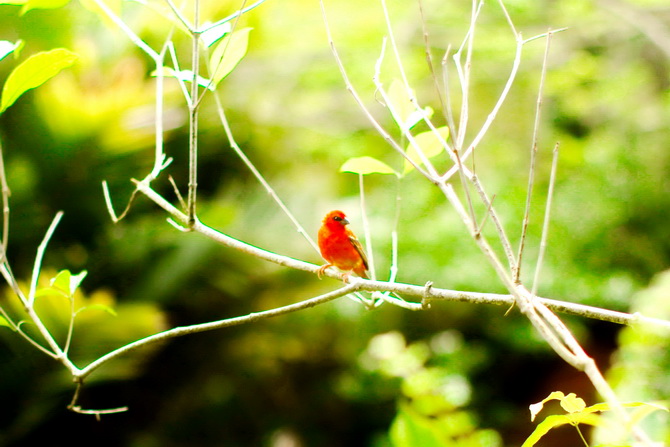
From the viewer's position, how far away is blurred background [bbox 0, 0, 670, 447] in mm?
4055

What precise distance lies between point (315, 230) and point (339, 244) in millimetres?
1943

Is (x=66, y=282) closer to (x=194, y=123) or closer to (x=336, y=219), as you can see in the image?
(x=194, y=123)

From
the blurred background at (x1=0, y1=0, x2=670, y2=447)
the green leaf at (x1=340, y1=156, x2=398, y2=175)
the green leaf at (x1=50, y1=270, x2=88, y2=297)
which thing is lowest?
the blurred background at (x1=0, y1=0, x2=670, y2=447)

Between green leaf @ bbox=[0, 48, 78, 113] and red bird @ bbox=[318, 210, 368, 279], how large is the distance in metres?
1.91

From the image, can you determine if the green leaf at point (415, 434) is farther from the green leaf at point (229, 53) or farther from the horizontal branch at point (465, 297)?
the green leaf at point (229, 53)

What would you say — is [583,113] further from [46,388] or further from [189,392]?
[46,388]

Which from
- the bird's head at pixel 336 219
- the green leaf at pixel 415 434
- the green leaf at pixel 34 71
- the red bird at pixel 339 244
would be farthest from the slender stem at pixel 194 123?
the bird's head at pixel 336 219

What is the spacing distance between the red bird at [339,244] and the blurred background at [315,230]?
0.82m

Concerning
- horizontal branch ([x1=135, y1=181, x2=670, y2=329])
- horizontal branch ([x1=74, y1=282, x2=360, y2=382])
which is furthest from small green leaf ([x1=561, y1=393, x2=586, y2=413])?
horizontal branch ([x1=74, y1=282, x2=360, y2=382])

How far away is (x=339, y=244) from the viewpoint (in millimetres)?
3002

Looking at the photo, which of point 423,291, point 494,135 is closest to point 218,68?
point 423,291

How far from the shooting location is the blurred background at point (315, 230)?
4.05 meters

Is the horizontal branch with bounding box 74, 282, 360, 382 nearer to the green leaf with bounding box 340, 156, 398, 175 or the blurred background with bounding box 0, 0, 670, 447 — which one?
the green leaf with bounding box 340, 156, 398, 175

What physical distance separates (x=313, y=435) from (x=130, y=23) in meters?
3.38
